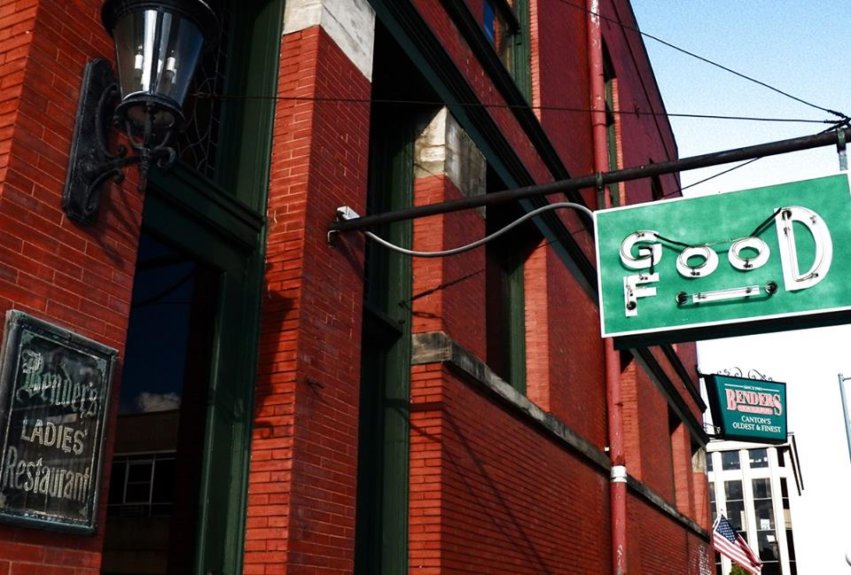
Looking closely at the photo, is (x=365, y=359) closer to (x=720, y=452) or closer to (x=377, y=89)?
(x=377, y=89)

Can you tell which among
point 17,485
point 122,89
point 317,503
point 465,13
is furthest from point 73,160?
point 465,13

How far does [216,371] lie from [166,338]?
430mm

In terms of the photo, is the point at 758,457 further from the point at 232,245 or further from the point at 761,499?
the point at 232,245

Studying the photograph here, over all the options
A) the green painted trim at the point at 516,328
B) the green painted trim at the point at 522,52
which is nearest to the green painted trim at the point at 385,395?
the green painted trim at the point at 516,328

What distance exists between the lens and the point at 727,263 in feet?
19.0

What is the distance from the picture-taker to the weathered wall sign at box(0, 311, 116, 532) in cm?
351

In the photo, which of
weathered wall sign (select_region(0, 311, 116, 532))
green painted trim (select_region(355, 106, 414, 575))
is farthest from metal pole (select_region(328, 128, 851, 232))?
weathered wall sign (select_region(0, 311, 116, 532))

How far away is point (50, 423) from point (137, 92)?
1.46 metres

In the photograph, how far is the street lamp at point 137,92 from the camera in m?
4.06

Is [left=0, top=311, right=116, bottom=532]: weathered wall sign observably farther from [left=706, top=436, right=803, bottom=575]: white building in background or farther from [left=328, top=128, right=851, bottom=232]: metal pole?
[left=706, top=436, right=803, bottom=575]: white building in background

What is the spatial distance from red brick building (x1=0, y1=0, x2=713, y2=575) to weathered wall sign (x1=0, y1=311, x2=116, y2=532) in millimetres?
85

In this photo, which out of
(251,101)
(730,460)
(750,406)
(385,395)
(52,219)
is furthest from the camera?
(730,460)

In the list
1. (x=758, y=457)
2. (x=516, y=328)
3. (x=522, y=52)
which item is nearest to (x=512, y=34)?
(x=522, y=52)

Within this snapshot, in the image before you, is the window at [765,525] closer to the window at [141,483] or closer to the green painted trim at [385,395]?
the green painted trim at [385,395]
